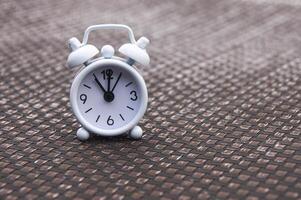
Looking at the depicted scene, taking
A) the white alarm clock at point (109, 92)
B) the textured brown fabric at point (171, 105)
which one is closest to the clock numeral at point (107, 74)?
the white alarm clock at point (109, 92)

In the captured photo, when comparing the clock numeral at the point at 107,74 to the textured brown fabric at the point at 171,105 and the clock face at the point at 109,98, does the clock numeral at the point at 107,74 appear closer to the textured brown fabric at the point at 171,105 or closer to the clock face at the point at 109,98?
the clock face at the point at 109,98

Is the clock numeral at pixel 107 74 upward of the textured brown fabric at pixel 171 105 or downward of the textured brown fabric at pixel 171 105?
upward

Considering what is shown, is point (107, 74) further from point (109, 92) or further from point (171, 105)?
point (171, 105)

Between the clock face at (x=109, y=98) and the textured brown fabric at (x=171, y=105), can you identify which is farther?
the clock face at (x=109, y=98)

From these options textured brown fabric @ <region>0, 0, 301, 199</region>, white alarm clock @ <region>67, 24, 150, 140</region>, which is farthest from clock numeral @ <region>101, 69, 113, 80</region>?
textured brown fabric @ <region>0, 0, 301, 199</region>

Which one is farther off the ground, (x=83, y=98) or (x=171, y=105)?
(x=83, y=98)

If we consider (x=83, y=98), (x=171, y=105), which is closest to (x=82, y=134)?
(x=83, y=98)

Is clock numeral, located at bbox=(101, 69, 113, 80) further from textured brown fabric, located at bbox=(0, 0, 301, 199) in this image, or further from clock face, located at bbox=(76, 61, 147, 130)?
textured brown fabric, located at bbox=(0, 0, 301, 199)
